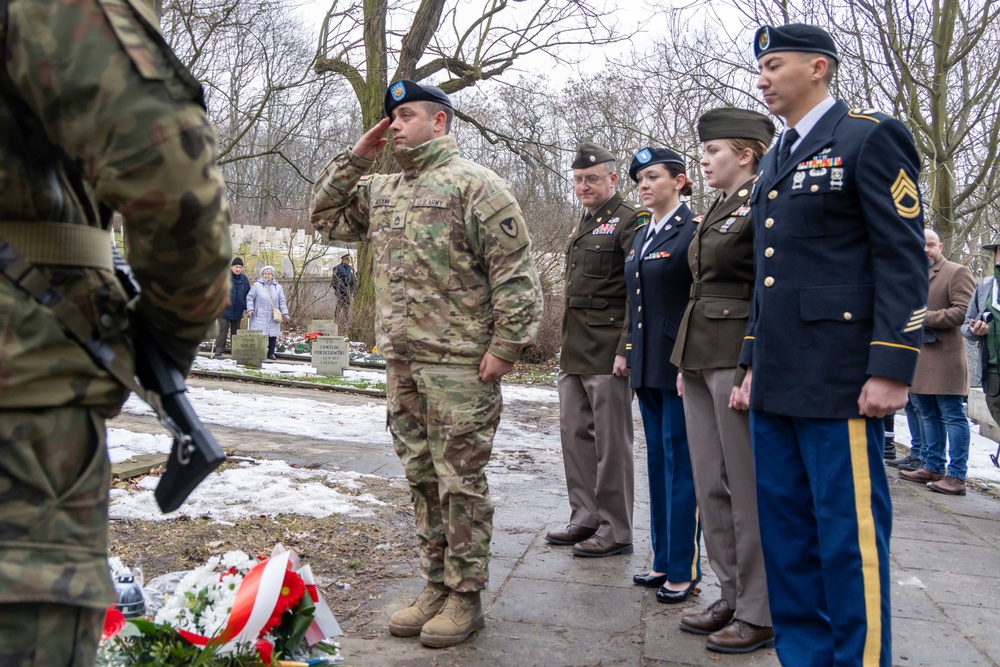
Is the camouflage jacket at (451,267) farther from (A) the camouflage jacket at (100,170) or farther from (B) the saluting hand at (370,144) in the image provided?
(A) the camouflage jacket at (100,170)

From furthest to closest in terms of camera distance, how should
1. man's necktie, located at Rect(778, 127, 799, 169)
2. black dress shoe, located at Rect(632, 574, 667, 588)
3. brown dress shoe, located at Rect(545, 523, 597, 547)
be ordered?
brown dress shoe, located at Rect(545, 523, 597, 547) → black dress shoe, located at Rect(632, 574, 667, 588) → man's necktie, located at Rect(778, 127, 799, 169)

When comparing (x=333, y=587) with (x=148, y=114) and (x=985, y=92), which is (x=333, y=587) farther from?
(x=985, y=92)

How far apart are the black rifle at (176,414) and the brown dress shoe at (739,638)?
2.56 m

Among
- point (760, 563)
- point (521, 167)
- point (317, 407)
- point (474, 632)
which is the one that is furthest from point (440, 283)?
point (521, 167)

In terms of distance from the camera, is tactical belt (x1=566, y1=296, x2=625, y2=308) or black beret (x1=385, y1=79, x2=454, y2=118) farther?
tactical belt (x1=566, y1=296, x2=625, y2=308)

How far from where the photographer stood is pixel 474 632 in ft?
12.2

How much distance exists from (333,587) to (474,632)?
0.83 meters

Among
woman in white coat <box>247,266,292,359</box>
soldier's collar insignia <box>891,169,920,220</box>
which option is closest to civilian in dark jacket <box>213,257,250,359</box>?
woman in white coat <box>247,266,292,359</box>

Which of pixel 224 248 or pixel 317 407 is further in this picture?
pixel 317 407

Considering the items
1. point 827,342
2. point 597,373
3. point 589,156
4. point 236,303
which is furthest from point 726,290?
point 236,303

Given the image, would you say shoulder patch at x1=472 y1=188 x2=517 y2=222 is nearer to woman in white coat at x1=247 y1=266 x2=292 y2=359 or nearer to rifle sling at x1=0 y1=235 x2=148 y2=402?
rifle sling at x1=0 y1=235 x2=148 y2=402

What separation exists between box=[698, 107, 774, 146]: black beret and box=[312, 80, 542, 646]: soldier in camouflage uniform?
0.97 m

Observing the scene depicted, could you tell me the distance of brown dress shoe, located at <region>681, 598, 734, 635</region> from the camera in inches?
149

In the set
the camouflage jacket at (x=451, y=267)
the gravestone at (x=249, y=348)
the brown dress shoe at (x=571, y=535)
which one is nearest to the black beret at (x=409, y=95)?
the camouflage jacket at (x=451, y=267)
